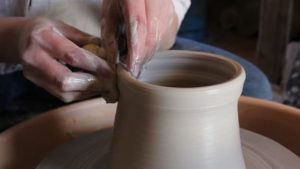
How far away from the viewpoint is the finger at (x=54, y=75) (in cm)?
80

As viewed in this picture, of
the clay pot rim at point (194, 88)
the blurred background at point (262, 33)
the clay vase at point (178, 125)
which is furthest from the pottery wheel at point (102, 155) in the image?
the blurred background at point (262, 33)

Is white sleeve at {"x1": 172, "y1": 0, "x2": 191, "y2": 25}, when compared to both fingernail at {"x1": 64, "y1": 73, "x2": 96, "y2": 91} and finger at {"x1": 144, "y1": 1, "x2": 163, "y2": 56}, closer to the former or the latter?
finger at {"x1": 144, "y1": 1, "x2": 163, "y2": 56}

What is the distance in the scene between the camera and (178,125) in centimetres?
75

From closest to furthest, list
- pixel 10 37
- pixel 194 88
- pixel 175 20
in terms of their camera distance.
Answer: pixel 194 88 < pixel 10 37 < pixel 175 20

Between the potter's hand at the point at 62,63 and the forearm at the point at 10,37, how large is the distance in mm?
111

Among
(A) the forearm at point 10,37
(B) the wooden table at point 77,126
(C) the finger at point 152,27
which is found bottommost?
(B) the wooden table at point 77,126

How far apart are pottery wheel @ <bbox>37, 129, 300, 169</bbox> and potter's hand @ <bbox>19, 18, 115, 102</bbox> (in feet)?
0.43

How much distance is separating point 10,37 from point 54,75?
0.27 m

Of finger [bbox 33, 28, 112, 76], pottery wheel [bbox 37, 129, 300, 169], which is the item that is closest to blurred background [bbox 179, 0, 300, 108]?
pottery wheel [bbox 37, 129, 300, 169]

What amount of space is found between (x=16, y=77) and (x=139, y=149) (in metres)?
0.63

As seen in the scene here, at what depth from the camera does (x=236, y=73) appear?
784 millimetres

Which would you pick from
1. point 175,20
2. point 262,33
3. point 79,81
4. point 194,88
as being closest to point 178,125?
point 194,88

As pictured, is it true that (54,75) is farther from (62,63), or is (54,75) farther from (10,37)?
(10,37)

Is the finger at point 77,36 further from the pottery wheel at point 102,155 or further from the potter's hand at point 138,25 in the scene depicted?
the pottery wheel at point 102,155
